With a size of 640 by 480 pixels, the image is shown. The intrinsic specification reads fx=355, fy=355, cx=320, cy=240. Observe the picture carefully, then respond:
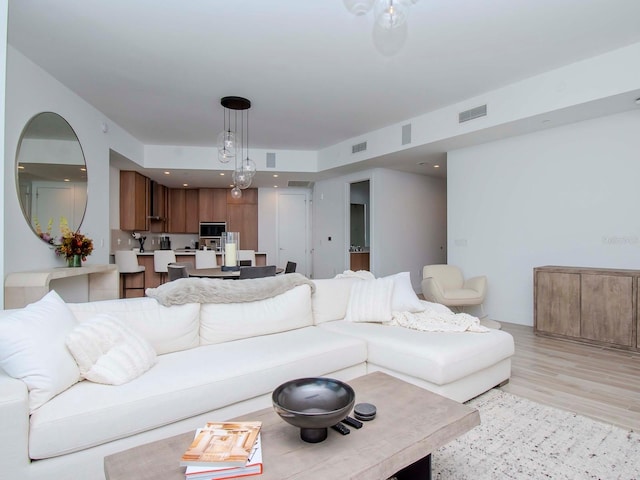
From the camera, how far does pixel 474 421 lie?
1434 mm

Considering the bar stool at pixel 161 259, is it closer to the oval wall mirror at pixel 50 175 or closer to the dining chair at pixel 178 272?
the oval wall mirror at pixel 50 175

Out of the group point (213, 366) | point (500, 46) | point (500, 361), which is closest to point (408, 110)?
point (500, 46)

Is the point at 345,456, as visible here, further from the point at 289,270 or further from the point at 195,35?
the point at 289,270

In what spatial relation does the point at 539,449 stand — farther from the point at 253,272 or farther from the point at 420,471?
the point at 253,272

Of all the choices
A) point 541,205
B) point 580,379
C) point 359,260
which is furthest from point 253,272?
point 359,260

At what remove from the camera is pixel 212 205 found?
8875 millimetres

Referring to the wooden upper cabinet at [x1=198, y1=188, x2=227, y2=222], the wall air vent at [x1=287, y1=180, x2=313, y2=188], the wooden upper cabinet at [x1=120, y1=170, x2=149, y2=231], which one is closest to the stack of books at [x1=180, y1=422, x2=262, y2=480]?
the wooden upper cabinet at [x1=120, y1=170, x2=149, y2=231]

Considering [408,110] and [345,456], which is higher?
[408,110]

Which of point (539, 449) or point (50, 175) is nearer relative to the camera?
point (539, 449)

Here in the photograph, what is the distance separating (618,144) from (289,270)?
4.24m

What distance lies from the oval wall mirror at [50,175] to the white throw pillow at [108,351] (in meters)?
2.30

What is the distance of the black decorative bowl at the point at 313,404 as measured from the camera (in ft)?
3.83

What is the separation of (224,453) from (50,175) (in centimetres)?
388

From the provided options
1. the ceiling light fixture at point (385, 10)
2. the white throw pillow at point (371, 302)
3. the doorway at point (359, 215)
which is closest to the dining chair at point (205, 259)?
the doorway at point (359, 215)
